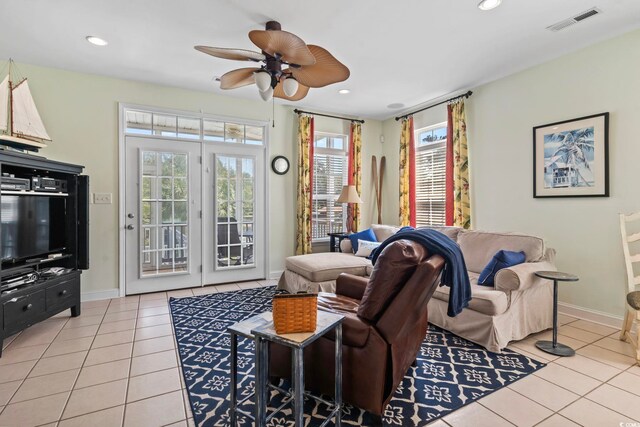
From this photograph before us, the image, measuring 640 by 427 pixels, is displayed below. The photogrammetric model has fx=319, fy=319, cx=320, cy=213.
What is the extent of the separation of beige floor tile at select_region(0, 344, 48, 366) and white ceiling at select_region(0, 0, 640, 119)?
8.90 feet

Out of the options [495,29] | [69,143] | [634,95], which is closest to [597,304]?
[634,95]

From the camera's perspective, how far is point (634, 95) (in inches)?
113

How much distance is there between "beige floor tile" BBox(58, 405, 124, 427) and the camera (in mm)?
1691

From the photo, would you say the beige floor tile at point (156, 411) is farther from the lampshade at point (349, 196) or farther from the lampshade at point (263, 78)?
the lampshade at point (349, 196)

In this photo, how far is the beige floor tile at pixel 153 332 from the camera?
2.84 m

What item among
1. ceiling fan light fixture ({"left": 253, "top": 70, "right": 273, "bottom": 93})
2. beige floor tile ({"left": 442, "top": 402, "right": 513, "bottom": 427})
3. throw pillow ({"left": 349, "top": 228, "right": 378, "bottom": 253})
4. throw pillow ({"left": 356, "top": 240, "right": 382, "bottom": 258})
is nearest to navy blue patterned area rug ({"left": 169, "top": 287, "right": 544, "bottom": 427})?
beige floor tile ({"left": 442, "top": 402, "right": 513, "bottom": 427})

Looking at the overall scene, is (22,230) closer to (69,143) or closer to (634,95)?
(69,143)

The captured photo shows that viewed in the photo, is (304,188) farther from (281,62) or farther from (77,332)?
(77,332)

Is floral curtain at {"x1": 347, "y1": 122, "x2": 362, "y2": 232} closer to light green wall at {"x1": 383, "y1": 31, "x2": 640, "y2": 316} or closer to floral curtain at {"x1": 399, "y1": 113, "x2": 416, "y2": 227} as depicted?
floral curtain at {"x1": 399, "y1": 113, "x2": 416, "y2": 227}

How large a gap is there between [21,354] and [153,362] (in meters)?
1.09

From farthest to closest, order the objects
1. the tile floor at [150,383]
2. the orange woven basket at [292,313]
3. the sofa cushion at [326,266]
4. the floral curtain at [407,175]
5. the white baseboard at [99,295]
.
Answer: the floral curtain at [407,175] → the white baseboard at [99,295] → the sofa cushion at [326,266] → the tile floor at [150,383] → the orange woven basket at [292,313]

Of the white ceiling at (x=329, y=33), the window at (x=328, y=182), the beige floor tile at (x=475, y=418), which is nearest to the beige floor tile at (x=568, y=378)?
the beige floor tile at (x=475, y=418)

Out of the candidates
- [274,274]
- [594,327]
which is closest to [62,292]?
[274,274]

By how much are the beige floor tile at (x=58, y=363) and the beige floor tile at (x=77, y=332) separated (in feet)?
1.28
